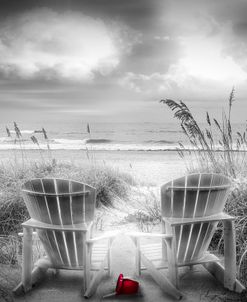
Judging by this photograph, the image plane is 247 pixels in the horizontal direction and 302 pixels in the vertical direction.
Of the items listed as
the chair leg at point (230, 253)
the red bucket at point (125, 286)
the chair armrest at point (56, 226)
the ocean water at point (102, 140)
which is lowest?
the red bucket at point (125, 286)

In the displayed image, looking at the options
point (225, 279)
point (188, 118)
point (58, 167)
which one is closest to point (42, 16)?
point (58, 167)

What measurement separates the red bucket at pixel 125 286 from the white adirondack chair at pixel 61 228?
0.19 meters

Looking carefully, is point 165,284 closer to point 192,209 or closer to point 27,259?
point 192,209

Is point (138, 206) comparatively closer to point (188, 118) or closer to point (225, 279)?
point (188, 118)

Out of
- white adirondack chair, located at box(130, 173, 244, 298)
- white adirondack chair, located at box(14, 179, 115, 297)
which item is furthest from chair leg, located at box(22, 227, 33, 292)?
white adirondack chair, located at box(130, 173, 244, 298)

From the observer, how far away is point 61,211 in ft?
9.53

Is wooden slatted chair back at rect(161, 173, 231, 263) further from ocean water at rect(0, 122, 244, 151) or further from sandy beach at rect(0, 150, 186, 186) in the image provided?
ocean water at rect(0, 122, 244, 151)

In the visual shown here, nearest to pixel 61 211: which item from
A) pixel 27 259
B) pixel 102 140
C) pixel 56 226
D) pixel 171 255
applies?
pixel 56 226

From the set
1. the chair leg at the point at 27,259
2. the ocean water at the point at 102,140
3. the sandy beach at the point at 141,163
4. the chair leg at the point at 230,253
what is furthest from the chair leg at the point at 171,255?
the ocean water at the point at 102,140

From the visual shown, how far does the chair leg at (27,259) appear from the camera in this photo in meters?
2.90

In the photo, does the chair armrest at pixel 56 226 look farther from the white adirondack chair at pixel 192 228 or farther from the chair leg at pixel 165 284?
the chair leg at pixel 165 284

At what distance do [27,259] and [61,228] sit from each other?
402 millimetres

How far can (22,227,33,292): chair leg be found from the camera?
9.52 ft

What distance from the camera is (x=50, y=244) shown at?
9.95ft
